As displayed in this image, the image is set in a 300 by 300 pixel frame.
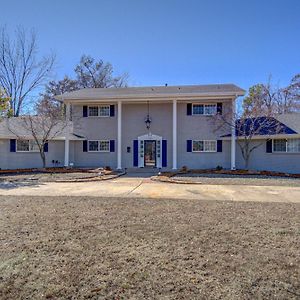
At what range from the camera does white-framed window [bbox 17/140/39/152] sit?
19609 mm

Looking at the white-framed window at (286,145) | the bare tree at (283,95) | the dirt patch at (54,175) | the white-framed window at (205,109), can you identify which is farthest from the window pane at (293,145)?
the bare tree at (283,95)

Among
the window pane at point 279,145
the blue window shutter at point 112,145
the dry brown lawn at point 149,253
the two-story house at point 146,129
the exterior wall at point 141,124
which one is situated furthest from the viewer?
the blue window shutter at point 112,145

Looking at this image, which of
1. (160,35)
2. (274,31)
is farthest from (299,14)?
(160,35)

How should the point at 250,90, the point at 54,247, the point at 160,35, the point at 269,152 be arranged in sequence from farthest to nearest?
the point at 250,90, the point at 269,152, the point at 160,35, the point at 54,247

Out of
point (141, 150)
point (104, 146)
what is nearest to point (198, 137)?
point (141, 150)

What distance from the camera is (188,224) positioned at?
566 centimetres

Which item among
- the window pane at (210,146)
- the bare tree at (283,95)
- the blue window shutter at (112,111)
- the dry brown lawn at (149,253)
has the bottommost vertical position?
the dry brown lawn at (149,253)

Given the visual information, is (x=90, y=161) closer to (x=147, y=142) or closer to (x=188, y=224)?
(x=147, y=142)

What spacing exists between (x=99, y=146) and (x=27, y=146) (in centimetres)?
507

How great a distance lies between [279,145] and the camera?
17.8m

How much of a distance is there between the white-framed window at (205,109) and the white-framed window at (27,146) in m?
11.6

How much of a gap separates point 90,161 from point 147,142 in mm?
4432

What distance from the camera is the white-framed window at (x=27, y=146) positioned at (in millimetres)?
19609

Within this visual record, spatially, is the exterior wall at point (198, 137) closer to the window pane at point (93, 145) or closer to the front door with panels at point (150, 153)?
the front door with panels at point (150, 153)
